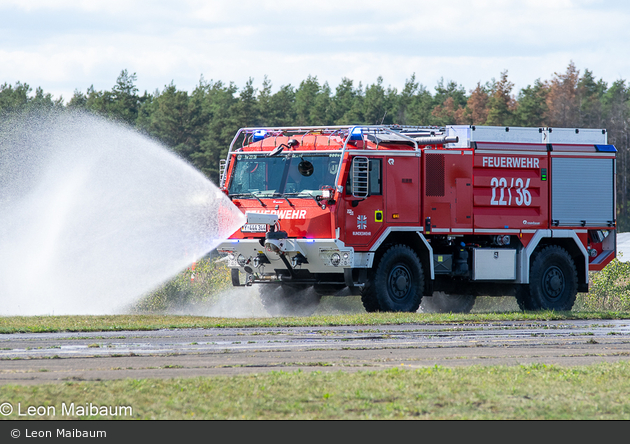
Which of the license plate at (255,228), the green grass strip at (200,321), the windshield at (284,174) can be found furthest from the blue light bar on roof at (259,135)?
the green grass strip at (200,321)

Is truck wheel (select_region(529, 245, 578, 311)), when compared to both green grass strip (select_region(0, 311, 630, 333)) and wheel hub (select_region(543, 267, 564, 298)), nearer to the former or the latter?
wheel hub (select_region(543, 267, 564, 298))

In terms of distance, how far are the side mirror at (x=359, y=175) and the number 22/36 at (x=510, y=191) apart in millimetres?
3320

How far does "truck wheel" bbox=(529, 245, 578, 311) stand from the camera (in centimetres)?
2075

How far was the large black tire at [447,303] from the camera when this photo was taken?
889 inches

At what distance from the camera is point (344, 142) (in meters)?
18.1

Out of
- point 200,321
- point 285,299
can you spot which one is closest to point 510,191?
point 285,299

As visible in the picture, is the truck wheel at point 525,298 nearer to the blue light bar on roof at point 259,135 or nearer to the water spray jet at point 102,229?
the blue light bar on roof at point 259,135

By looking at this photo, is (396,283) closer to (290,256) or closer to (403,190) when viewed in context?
(403,190)

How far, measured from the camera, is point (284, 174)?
1844 cm

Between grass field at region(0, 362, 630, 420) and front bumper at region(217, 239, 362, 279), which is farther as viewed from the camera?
front bumper at region(217, 239, 362, 279)

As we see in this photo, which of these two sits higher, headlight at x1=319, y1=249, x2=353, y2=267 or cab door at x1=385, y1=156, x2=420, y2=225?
cab door at x1=385, y1=156, x2=420, y2=225

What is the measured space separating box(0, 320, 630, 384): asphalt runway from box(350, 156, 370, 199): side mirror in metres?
3.21

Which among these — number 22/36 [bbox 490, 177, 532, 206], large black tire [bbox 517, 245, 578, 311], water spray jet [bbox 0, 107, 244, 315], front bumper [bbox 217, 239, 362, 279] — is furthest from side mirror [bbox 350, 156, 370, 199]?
large black tire [bbox 517, 245, 578, 311]
